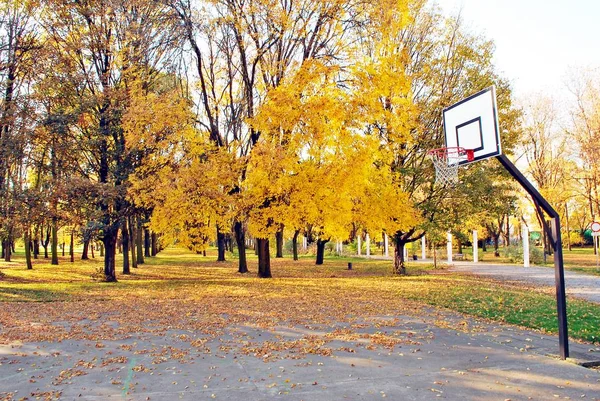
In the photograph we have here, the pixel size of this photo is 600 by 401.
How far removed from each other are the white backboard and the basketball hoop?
105 millimetres

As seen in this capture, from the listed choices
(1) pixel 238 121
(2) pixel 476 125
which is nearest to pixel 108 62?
(1) pixel 238 121

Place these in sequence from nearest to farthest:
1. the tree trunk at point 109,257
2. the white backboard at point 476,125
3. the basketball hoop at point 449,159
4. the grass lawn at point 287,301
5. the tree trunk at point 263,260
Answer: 1. the white backboard at point 476,125
2. the basketball hoop at point 449,159
3. the grass lawn at point 287,301
4. the tree trunk at point 109,257
5. the tree trunk at point 263,260

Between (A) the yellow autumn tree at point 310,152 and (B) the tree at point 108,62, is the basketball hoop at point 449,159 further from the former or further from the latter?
(B) the tree at point 108,62

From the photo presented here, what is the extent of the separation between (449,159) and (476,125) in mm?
1524

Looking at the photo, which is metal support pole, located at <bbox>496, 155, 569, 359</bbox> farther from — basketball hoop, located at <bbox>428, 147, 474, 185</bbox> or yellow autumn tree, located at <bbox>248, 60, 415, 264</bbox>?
Result: yellow autumn tree, located at <bbox>248, 60, 415, 264</bbox>

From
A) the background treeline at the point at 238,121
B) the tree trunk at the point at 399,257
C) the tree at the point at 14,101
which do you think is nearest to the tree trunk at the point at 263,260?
the background treeline at the point at 238,121

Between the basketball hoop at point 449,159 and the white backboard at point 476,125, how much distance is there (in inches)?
4.1

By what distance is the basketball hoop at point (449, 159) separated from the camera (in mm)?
9227

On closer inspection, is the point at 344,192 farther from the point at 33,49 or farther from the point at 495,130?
the point at 33,49

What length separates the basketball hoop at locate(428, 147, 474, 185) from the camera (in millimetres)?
9227

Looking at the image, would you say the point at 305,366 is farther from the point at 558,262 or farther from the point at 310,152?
the point at 310,152

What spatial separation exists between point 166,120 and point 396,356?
13.5 m

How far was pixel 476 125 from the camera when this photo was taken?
348 inches

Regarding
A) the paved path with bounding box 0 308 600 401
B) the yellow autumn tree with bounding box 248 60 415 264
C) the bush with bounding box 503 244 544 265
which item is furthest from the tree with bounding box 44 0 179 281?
the bush with bounding box 503 244 544 265
